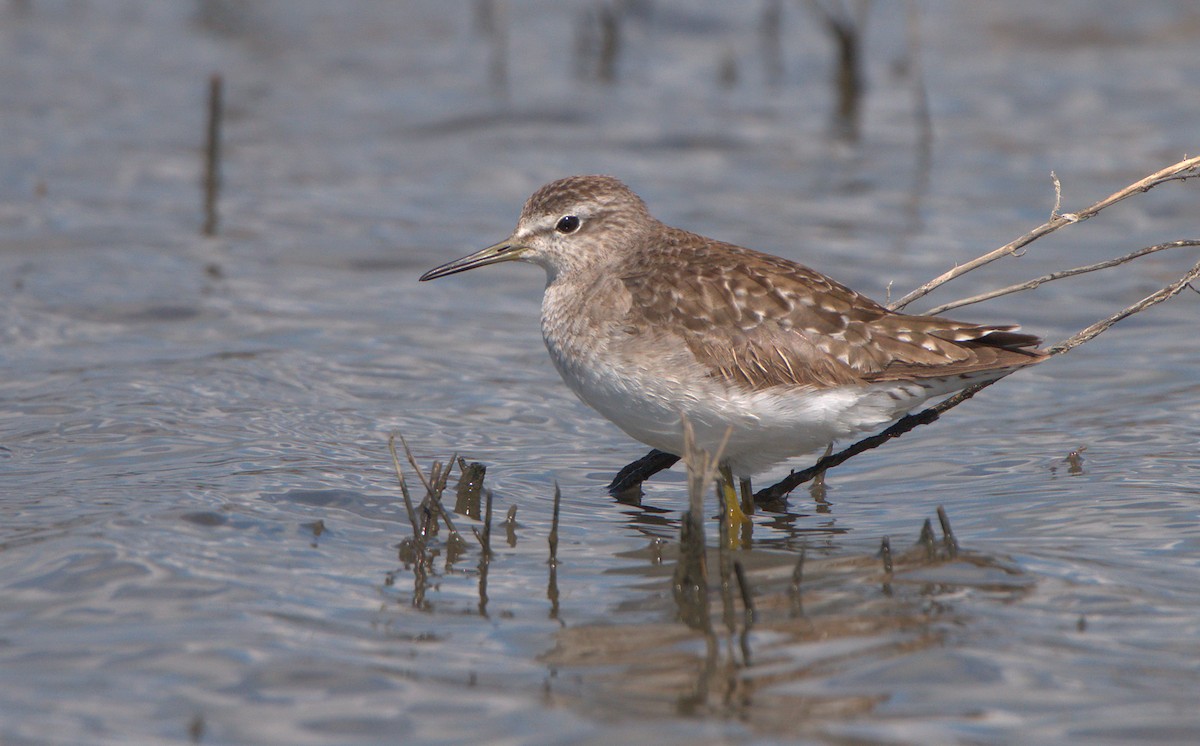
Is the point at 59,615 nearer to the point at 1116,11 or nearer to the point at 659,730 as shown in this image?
the point at 659,730

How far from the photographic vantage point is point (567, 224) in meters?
8.41

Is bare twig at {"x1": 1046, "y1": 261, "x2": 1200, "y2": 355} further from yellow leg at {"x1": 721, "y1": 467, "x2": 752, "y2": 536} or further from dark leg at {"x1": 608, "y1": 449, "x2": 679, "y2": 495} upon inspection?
dark leg at {"x1": 608, "y1": 449, "x2": 679, "y2": 495}

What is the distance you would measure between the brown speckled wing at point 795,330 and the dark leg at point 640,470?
0.97m

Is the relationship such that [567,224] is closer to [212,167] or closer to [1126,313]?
[1126,313]

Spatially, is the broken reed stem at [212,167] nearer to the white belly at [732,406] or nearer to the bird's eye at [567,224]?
the bird's eye at [567,224]

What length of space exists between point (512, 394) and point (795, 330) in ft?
9.99

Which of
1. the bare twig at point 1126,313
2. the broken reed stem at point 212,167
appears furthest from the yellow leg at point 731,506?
the broken reed stem at point 212,167

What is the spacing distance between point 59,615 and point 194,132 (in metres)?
10.5

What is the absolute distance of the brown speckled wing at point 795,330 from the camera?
22.9ft

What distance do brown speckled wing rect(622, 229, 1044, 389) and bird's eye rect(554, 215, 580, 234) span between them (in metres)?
0.82

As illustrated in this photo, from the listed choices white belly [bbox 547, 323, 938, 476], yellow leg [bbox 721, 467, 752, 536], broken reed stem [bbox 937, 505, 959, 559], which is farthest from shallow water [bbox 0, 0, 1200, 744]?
white belly [bbox 547, 323, 938, 476]

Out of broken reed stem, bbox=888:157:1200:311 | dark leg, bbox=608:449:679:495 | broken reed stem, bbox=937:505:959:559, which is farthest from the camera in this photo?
dark leg, bbox=608:449:679:495

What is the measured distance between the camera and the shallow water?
5.53 meters

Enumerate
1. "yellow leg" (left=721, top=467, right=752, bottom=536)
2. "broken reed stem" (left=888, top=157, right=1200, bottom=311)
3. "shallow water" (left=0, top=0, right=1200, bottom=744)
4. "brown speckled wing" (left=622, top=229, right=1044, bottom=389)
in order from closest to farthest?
"shallow water" (left=0, top=0, right=1200, bottom=744)
"brown speckled wing" (left=622, top=229, right=1044, bottom=389)
"broken reed stem" (left=888, top=157, right=1200, bottom=311)
"yellow leg" (left=721, top=467, right=752, bottom=536)
